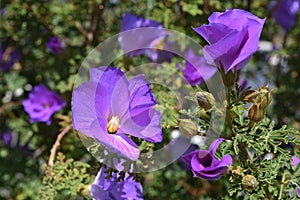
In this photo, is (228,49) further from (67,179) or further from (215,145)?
(67,179)

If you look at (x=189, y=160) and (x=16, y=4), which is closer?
(x=189, y=160)

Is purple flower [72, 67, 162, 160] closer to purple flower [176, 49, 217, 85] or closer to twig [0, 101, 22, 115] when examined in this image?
purple flower [176, 49, 217, 85]

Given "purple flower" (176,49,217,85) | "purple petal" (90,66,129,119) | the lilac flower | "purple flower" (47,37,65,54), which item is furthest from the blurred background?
"purple petal" (90,66,129,119)

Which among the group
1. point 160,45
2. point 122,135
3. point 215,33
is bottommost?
point 160,45

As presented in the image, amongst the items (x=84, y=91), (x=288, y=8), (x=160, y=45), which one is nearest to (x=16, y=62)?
(x=160, y=45)

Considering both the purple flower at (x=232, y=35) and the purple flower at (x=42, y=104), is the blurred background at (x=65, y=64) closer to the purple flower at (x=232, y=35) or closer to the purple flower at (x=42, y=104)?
the purple flower at (x=42, y=104)

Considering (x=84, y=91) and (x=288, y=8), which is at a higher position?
(x=84, y=91)

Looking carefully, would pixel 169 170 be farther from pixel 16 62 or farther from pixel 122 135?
pixel 122 135

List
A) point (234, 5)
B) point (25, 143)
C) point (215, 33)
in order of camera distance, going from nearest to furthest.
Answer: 1. point (215, 33)
2. point (234, 5)
3. point (25, 143)
